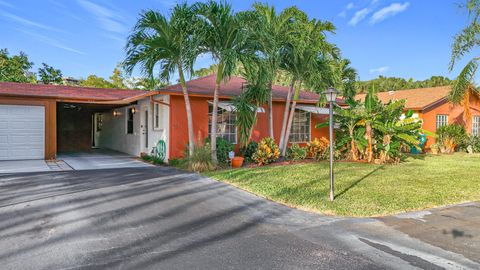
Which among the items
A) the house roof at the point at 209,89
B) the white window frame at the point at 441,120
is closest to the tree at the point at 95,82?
the house roof at the point at 209,89

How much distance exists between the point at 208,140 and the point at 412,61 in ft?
46.7

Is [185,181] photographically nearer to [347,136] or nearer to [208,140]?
[208,140]

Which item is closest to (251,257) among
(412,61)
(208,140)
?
(208,140)

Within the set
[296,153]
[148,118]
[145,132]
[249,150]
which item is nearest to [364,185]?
[296,153]

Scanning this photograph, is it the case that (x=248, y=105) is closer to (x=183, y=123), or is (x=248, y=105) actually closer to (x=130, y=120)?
(x=183, y=123)

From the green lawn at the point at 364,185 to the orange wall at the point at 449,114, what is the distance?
7848 millimetres

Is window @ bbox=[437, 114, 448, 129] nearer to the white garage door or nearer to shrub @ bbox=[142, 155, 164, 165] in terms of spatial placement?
shrub @ bbox=[142, 155, 164, 165]

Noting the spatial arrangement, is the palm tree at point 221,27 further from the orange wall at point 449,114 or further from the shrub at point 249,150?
the orange wall at point 449,114

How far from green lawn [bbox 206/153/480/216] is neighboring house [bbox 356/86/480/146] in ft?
25.6

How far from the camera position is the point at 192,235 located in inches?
191

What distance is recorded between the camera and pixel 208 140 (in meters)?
12.3

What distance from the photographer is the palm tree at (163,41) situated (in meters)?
10.2

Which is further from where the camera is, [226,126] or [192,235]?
[226,126]

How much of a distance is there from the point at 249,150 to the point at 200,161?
2623 mm
